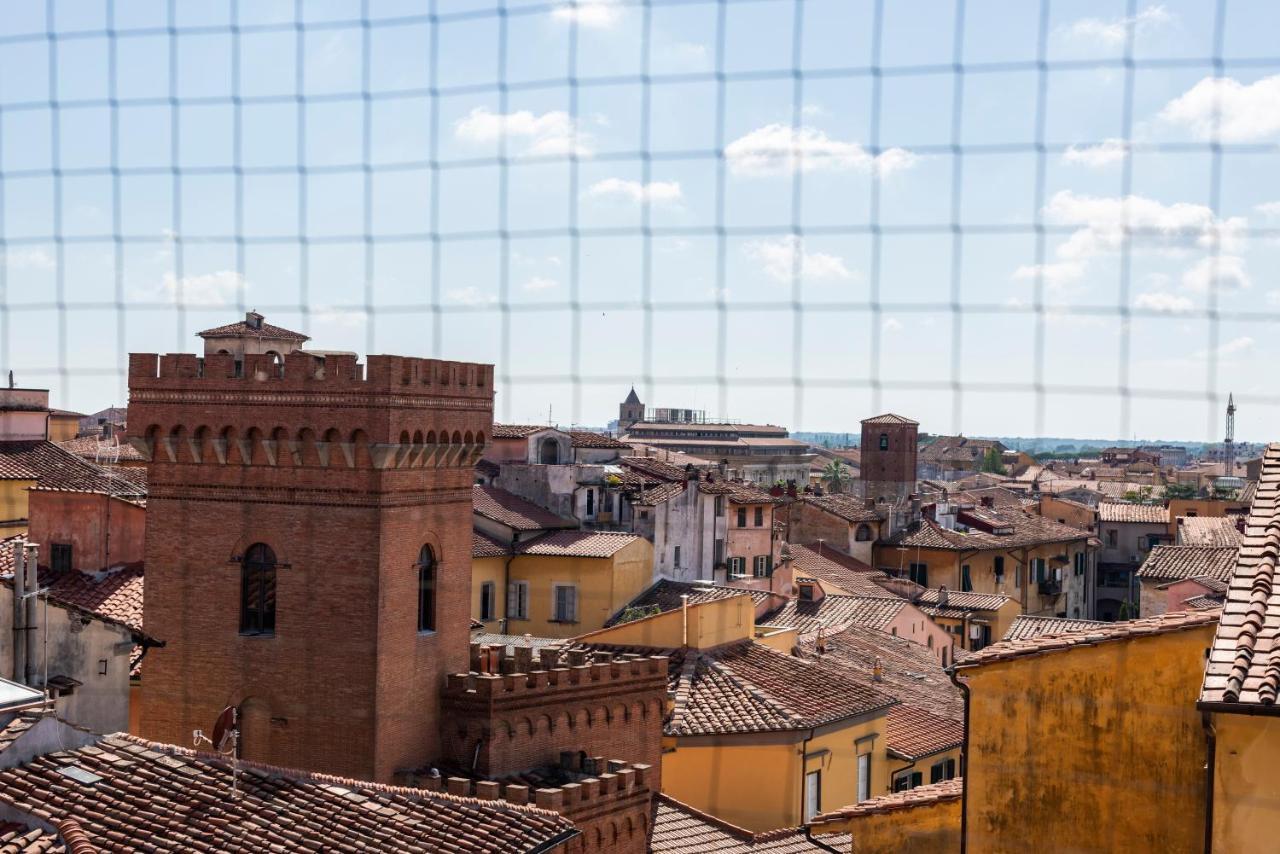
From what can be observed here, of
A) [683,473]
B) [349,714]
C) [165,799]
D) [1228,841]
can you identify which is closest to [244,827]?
[165,799]

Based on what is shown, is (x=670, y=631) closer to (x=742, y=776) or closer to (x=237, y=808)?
(x=742, y=776)

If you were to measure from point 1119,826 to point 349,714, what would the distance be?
7315 mm

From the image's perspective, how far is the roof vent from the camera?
973cm

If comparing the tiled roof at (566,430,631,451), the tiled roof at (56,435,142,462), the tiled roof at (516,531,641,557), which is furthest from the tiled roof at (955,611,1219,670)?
the tiled roof at (566,430,631,451)

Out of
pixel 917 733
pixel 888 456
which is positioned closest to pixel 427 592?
pixel 917 733

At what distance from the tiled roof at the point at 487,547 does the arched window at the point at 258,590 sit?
11553mm

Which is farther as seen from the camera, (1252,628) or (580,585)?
(580,585)

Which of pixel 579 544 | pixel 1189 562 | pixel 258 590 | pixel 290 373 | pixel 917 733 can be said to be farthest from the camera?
pixel 1189 562

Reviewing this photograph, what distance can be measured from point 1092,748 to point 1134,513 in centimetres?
4751

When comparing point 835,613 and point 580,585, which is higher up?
point 580,585

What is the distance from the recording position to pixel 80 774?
9.81 meters

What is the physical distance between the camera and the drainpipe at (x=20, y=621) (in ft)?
42.5

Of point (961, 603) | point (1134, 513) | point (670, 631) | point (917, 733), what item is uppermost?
point (670, 631)

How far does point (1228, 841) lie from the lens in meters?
6.07
